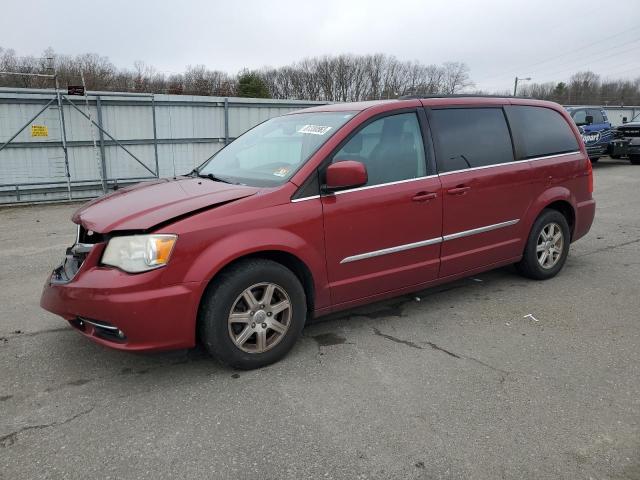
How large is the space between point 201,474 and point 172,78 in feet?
169

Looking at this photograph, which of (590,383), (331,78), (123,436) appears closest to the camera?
(123,436)

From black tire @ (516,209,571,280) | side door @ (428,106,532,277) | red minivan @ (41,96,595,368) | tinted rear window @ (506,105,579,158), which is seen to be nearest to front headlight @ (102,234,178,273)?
red minivan @ (41,96,595,368)

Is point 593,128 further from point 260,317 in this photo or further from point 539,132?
point 260,317

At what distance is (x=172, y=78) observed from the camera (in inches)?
1929

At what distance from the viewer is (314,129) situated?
389 cm

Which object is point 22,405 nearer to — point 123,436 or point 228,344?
point 123,436

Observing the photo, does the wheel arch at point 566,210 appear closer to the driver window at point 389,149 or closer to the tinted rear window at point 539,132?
the tinted rear window at point 539,132

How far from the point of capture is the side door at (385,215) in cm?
359

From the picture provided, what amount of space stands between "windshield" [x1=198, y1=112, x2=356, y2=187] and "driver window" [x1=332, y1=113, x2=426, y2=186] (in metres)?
0.18

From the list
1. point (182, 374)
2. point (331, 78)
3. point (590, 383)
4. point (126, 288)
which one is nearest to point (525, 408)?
point (590, 383)

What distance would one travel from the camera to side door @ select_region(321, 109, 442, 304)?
11.8 feet

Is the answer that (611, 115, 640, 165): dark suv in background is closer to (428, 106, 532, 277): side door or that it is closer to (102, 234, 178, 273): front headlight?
(428, 106, 532, 277): side door

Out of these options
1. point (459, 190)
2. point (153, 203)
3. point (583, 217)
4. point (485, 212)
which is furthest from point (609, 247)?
point (153, 203)

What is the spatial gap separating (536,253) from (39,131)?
10.9 metres
